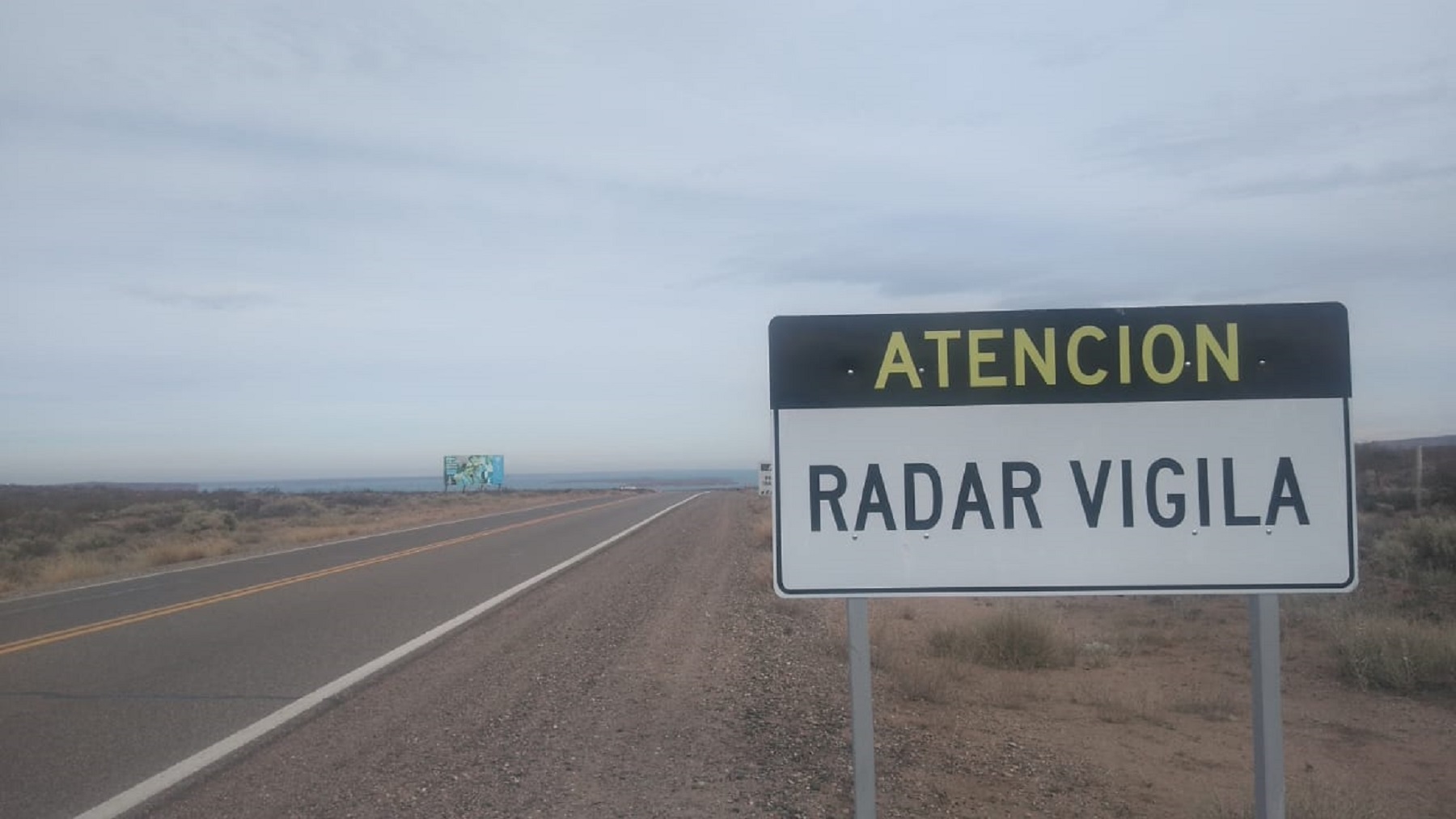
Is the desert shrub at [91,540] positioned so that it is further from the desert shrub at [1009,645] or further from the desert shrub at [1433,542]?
the desert shrub at [1433,542]

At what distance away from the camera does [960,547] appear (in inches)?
126

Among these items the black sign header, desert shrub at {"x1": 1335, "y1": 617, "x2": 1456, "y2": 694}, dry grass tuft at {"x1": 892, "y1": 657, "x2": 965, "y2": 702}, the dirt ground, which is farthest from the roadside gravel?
desert shrub at {"x1": 1335, "y1": 617, "x2": 1456, "y2": 694}

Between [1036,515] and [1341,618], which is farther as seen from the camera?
[1341,618]

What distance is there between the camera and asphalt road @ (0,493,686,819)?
682 cm

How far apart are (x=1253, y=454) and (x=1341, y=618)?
9.67 metres

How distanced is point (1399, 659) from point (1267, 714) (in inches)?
297

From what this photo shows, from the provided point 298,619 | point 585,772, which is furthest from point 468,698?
point 298,619

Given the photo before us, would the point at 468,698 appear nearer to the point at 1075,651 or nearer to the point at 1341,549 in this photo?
the point at 1075,651

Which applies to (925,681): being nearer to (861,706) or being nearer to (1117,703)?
(1117,703)

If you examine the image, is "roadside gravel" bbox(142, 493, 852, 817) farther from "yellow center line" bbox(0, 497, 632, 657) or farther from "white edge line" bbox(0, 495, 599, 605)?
"white edge line" bbox(0, 495, 599, 605)

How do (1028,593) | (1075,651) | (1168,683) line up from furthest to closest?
(1075,651) < (1168,683) < (1028,593)

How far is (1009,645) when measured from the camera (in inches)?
403

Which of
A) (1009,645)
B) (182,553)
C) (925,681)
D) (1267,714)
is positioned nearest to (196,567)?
(182,553)

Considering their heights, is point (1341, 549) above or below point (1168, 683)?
above
